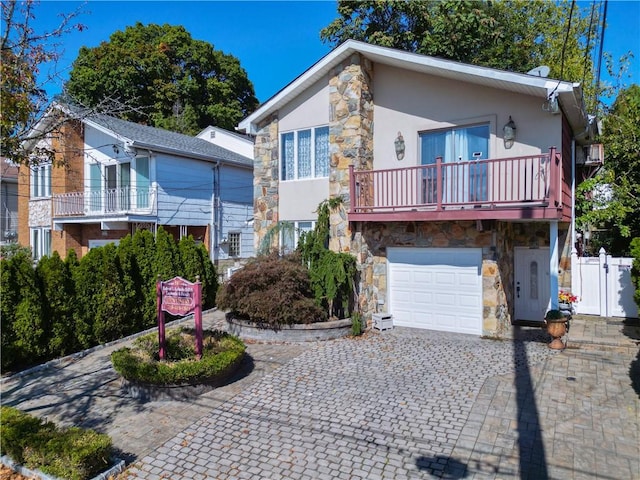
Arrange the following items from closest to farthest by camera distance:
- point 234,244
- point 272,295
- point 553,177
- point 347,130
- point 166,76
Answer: point 553,177 < point 272,295 < point 347,130 < point 234,244 < point 166,76

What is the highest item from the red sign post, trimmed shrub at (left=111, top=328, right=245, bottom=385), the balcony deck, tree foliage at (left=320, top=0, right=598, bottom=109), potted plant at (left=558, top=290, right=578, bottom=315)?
tree foliage at (left=320, top=0, right=598, bottom=109)

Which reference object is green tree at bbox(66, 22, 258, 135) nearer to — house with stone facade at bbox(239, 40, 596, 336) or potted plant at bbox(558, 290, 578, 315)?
house with stone facade at bbox(239, 40, 596, 336)

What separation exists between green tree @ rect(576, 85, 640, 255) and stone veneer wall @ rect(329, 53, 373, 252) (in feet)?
→ 21.1

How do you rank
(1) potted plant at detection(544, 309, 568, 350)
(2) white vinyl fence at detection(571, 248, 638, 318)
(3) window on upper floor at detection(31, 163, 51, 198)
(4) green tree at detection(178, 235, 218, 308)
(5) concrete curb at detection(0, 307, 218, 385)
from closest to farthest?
(5) concrete curb at detection(0, 307, 218, 385) < (1) potted plant at detection(544, 309, 568, 350) < (2) white vinyl fence at detection(571, 248, 638, 318) < (4) green tree at detection(178, 235, 218, 308) < (3) window on upper floor at detection(31, 163, 51, 198)

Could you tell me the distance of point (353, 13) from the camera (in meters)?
21.5

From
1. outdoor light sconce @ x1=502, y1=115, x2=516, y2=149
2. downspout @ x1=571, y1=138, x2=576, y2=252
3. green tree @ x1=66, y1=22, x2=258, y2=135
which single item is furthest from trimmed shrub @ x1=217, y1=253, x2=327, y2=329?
green tree @ x1=66, y1=22, x2=258, y2=135

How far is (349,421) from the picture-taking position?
213 inches

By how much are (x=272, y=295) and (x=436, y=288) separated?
4.04m

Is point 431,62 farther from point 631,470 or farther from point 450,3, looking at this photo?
point 450,3

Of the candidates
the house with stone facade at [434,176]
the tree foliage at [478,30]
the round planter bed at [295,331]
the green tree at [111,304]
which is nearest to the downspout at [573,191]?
the house with stone facade at [434,176]

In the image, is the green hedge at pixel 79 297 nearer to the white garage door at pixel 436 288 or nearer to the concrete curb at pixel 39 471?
the concrete curb at pixel 39 471

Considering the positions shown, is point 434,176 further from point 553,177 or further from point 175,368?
point 175,368

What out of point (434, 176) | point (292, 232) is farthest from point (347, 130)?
point (292, 232)

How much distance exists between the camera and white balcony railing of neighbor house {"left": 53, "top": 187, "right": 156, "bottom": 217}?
1620cm
